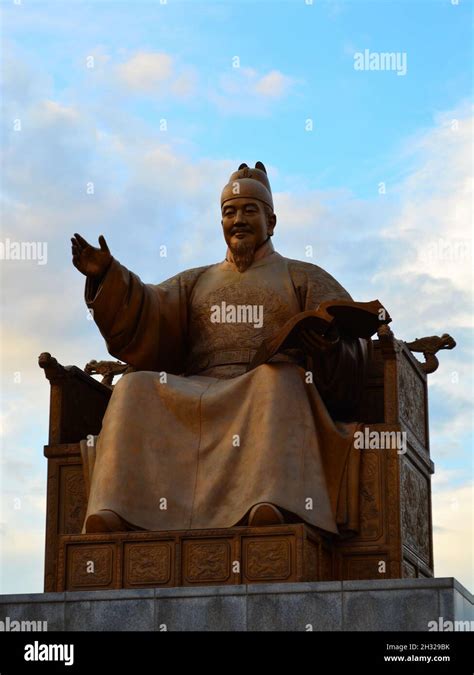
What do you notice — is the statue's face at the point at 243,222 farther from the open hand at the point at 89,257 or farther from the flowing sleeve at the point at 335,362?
the open hand at the point at 89,257

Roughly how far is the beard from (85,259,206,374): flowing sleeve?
0.40m

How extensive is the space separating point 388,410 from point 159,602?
2211 mm

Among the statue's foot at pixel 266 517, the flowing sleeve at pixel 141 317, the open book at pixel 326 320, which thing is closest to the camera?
the statue's foot at pixel 266 517

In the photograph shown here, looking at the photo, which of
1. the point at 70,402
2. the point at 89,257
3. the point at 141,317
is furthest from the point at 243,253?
the point at 70,402

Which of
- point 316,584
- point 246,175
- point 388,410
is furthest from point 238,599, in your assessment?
point 246,175

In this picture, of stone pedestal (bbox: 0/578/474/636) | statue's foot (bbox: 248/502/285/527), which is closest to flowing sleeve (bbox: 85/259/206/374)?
statue's foot (bbox: 248/502/285/527)

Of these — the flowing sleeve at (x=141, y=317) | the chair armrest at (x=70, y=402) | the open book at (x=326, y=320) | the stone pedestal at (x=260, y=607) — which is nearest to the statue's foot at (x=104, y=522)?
the stone pedestal at (x=260, y=607)

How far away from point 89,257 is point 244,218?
1.28 m

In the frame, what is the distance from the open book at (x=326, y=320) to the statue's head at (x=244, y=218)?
116 centimetres

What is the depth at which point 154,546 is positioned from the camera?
414 inches

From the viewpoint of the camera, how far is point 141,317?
11930 millimetres

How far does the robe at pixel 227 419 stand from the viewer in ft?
35.3
